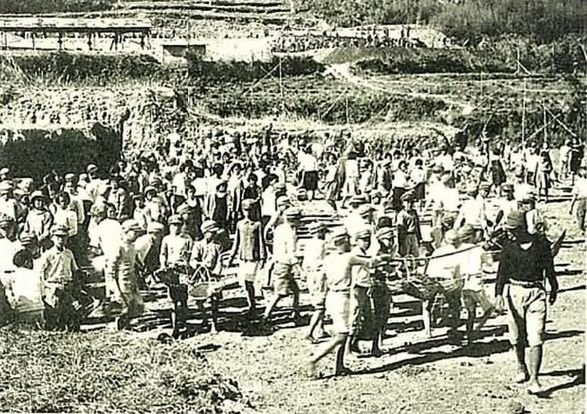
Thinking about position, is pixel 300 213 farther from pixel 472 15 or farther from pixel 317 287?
pixel 472 15

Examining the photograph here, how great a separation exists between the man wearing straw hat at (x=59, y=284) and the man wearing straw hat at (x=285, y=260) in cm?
98

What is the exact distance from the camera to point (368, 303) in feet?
13.3

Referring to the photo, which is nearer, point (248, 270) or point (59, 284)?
point (59, 284)

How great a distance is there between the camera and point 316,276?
4203mm

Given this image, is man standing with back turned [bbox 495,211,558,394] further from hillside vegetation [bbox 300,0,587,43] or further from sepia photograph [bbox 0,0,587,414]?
hillside vegetation [bbox 300,0,587,43]

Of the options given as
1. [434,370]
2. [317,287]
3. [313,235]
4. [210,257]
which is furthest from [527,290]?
[210,257]

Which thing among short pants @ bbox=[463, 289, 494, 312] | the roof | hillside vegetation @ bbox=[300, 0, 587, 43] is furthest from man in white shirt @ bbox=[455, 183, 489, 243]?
the roof

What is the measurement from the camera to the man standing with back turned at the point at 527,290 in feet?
12.2

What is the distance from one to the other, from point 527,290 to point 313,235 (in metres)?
1.16

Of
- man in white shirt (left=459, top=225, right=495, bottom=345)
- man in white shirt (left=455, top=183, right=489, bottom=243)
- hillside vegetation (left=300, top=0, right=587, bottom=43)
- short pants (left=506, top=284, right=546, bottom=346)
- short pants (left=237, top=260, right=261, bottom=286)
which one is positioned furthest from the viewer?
short pants (left=237, top=260, right=261, bottom=286)

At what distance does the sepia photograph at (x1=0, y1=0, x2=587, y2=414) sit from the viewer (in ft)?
13.1

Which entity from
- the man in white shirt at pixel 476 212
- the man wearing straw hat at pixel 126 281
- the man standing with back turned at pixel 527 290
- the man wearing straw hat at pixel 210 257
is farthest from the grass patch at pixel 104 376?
the man in white shirt at pixel 476 212

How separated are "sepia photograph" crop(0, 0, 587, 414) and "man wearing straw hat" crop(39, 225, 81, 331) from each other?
11mm

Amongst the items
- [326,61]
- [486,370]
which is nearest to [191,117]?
[326,61]
